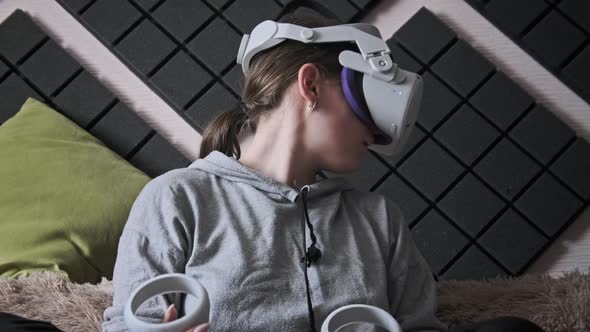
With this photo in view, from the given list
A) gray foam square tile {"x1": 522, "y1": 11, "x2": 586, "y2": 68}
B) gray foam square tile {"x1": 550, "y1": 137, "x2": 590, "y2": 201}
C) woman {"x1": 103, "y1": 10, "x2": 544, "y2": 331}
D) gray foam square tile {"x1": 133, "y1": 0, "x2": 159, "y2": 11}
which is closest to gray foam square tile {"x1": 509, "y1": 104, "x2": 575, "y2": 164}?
gray foam square tile {"x1": 550, "y1": 137, "x2": 590, "y2": 201}

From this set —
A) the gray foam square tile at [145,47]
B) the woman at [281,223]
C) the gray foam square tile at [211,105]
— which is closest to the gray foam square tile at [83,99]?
the gray foam square tile at [145,47]

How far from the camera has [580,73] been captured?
1747 mm

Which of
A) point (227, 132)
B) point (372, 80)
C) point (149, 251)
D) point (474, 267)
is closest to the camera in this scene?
point (149, 251)

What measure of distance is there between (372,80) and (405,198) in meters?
0.61

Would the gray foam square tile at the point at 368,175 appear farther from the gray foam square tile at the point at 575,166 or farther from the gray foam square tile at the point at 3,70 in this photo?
the gray foam square tile at the point at 3,70

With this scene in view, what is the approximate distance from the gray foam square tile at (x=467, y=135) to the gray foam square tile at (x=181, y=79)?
23.7 inches

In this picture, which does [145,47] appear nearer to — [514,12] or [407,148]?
[407,148]

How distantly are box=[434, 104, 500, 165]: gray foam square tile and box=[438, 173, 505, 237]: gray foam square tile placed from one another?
0.07 metres

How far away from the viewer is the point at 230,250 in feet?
3.48

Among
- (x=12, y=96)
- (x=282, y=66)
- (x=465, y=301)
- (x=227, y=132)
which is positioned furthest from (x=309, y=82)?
(x=12, y=96)

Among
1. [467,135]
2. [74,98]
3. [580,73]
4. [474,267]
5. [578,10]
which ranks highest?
[578,10]

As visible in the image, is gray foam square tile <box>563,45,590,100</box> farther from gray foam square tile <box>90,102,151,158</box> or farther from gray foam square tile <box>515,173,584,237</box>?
gray foam square tile <box>90,102,151,158</box>

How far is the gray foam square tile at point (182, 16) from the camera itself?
179 cm

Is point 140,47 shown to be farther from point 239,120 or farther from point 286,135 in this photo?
point 286,135
